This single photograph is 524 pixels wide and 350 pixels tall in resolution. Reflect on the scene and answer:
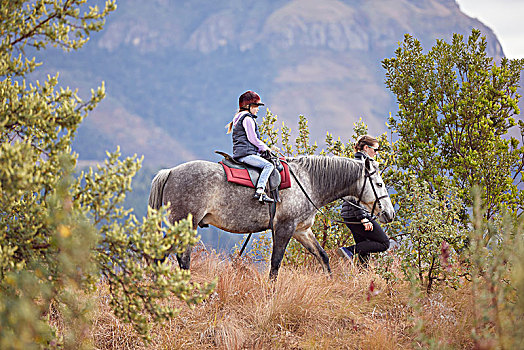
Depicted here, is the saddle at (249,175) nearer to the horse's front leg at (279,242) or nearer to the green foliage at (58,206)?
the horse's front leg at (279,242)

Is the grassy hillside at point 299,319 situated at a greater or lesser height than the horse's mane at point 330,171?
lesser

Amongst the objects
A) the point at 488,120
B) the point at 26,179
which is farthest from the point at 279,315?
the point at 488,120

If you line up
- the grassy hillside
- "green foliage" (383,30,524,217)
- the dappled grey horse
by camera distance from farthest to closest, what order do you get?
"green foliage" (383,30,524,217)
the dappled grey horse
the grassy hillside

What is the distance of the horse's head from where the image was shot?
7051 millimetres

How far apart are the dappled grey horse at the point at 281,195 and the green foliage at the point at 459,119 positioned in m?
1.31

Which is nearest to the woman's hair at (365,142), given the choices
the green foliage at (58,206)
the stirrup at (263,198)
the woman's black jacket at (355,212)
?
the woman's black jacket at (355,212)

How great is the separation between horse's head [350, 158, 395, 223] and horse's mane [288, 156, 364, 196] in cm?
13

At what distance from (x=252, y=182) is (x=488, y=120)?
13.5 ft

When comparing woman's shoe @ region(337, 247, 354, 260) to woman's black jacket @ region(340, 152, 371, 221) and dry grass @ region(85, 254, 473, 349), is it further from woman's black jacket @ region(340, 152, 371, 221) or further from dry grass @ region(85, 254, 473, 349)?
dry grass @ region(85, 254, 473, 349)

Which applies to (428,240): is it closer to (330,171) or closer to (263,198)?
(330,171)

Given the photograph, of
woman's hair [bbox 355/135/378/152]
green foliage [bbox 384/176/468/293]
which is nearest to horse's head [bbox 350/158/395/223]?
woman's hair [bbox 355/135/378/152]

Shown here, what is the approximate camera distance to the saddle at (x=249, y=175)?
6.38 meters

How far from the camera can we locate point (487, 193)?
23.4ft

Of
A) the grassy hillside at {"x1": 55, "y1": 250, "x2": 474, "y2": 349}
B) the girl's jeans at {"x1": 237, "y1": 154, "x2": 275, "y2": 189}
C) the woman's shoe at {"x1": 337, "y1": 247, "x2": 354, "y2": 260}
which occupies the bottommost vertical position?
the grassy hillside at {"x1": 55, "y1": 250, "x2": 474, "y2": 349}
